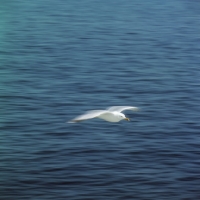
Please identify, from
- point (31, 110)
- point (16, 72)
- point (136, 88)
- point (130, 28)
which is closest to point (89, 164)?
point (31, 110)

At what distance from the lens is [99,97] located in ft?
26.3

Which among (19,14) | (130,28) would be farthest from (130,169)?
(19,14)

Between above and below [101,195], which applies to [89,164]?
above

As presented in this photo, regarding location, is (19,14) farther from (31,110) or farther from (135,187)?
(135,187)

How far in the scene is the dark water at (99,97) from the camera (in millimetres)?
6059

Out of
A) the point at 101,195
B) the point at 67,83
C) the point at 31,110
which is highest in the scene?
the point at 67,83

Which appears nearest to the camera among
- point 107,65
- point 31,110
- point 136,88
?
point 31,110

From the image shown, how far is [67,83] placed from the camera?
8.53 m

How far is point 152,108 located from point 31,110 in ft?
5.04

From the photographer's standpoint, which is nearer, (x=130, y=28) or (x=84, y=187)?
(x=84, y=187)

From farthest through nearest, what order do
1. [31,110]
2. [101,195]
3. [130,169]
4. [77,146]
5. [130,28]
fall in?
[130,28]
[31,110]
[77,146]
[130,169]
[101,195]

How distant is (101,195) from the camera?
5.70 meters

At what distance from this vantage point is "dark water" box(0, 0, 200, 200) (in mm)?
6059

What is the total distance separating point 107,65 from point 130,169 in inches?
123
